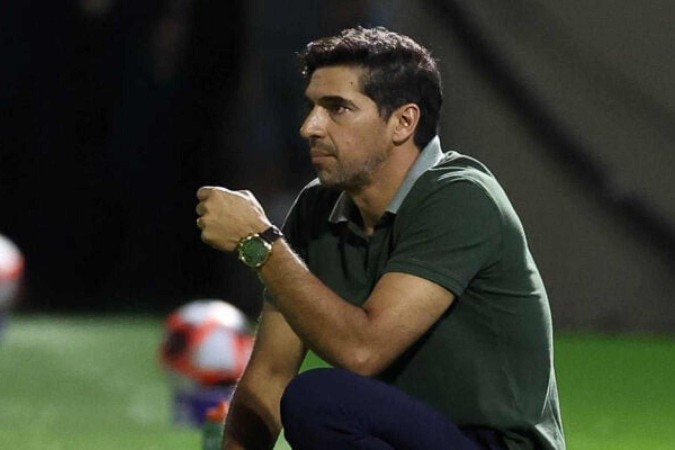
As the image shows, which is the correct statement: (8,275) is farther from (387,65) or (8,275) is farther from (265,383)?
(387,65)

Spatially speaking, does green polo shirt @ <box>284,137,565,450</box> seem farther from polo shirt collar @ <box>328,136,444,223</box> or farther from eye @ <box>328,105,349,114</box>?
eye @ <box>328,105,349,114</box>

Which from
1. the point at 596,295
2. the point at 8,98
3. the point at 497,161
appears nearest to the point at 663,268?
the point at 596,295

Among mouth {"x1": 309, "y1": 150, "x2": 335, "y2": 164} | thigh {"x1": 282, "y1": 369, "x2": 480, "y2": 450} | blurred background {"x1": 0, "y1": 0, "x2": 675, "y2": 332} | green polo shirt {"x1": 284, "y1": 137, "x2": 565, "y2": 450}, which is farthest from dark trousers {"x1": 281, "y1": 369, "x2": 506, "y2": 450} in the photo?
blurred background {"x1": 0, "y1": 0, "x2": 675, "y2": 332}

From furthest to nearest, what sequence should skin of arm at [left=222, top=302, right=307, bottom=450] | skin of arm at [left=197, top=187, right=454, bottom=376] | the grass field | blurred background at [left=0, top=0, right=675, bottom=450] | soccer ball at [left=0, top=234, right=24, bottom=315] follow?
soccer ball at [left=0, top=234, right=24, bottom=315], blurred background at [left=0, top=0, right=675, bottom=450], the grass field, skin of arm at [left=222, top=302, right=307, bottom=450], skin of arm at [left=197, top=187, right=454, bottom=376]

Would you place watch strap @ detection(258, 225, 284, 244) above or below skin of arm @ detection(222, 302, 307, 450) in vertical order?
above

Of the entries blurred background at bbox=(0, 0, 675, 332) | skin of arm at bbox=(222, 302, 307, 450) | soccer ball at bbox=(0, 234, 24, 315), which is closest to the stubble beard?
skin of arm at bbox=(222, 302, 307, 450)

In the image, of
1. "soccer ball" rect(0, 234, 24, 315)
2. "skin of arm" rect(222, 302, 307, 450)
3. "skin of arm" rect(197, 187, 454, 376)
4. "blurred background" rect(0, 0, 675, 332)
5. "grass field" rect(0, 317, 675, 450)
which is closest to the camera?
"skin of arm" rect(197, 187, 454, 376)

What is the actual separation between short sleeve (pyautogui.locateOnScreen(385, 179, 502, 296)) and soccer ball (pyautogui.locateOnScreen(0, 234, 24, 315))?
4.64 m

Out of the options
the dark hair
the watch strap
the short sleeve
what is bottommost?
the watch strap

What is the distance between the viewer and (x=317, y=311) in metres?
4.67

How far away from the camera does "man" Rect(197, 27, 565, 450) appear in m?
4.70

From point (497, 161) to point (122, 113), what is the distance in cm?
244

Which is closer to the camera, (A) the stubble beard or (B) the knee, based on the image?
(B) the knee

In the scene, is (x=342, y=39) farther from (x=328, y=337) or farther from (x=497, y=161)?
(x=497, y=161)
